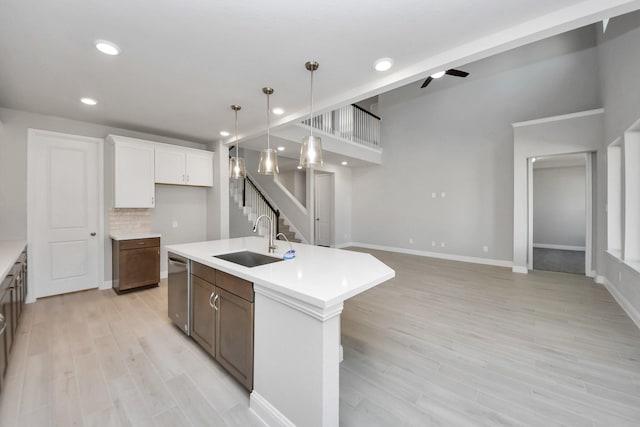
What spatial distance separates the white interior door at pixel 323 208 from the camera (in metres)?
8.28

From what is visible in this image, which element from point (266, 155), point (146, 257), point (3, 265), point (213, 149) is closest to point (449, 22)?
point (266, 155)

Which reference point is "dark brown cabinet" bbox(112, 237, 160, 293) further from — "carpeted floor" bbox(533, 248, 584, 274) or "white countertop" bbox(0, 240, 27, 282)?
"carpeted floor" bbox(533, 248, 584, 274)

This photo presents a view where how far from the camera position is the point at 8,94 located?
9.76 ft

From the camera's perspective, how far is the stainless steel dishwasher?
2592 mm

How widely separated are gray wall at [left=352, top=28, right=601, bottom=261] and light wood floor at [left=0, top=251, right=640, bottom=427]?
9.06 ft

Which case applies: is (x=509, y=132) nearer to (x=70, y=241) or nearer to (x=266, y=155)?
(x=266, y=155)

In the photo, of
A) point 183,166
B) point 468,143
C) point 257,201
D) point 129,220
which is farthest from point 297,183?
point 129,220

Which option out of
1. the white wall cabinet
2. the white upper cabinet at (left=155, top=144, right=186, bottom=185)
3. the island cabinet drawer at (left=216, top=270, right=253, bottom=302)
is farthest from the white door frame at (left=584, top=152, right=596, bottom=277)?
the white upper cabinet at (left=155, top=144, right=186, bottom=185)

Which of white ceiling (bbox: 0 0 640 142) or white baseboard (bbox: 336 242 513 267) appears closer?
white ceiling (bbox: 0 0 640 142)

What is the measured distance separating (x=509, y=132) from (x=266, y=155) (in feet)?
18.4

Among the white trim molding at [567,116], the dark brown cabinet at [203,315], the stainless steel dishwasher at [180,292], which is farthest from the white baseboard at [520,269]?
the stainless steel dishwasher at [180,292]

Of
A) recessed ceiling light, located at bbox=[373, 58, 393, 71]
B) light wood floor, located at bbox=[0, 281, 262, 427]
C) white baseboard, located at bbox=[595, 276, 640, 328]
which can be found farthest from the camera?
white baseboard, located at bbox=[595, 276, 640, 328]

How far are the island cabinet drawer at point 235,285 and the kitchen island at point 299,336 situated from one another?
0.06m

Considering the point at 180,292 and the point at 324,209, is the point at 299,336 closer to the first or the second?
the point at 180,292
